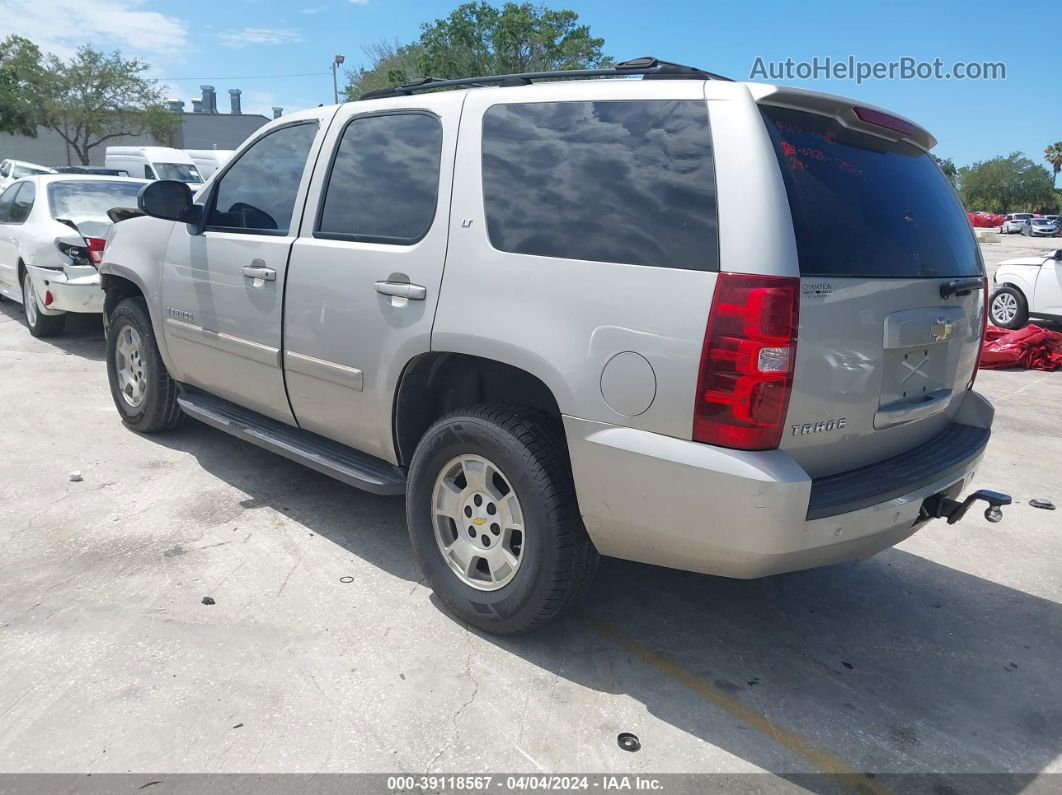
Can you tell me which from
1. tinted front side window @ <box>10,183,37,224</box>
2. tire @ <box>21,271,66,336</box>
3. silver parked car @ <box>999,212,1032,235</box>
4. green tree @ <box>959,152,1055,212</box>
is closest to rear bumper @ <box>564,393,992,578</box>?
tire @ <box>21,271,66,336</box>

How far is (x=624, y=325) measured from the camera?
265 cm

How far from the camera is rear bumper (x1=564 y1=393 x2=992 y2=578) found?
2498 millimetres

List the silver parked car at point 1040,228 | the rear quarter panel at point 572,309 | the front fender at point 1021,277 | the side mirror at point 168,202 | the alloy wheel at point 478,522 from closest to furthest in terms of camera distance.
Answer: the rear quarter panel at point 572,309
the alloy wheel at point 478,522
the side mirror at point 168,202
the front fender at point 1021,277
the silver parked car at point 1040,228

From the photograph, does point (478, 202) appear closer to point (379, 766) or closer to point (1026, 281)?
point (379, 766)

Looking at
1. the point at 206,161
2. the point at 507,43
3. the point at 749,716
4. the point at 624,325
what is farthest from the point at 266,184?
the point at 507,43

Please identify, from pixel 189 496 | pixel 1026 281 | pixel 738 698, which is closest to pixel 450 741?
pixel 738 698

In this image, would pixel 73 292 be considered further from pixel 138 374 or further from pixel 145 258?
pixel 145 258

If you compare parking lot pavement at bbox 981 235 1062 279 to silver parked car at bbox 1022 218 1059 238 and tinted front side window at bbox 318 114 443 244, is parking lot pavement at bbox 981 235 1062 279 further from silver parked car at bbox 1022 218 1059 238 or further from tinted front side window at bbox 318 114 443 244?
tinted front side window at bbox 318 114 443 244

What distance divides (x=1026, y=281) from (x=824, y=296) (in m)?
10.8

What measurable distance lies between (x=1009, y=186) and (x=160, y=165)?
95.2 m

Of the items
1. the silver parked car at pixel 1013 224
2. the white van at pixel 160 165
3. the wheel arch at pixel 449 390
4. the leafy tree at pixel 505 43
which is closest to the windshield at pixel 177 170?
the white van at pixel 160 165

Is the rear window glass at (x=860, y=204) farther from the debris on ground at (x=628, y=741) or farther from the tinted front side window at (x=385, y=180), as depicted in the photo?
the debris on ground at (x=628, y=741)

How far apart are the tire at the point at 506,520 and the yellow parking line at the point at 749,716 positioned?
0.38 m

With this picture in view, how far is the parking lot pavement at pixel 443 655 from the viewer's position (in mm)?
2650
